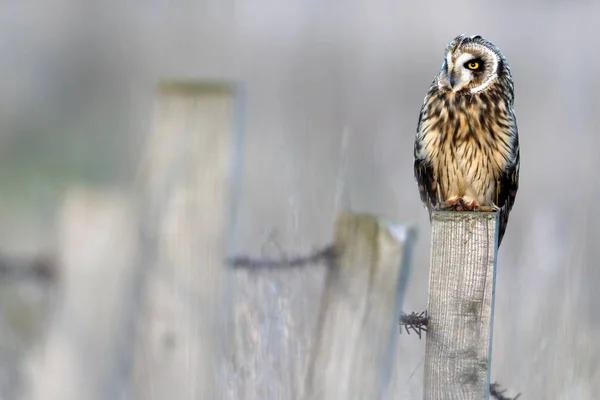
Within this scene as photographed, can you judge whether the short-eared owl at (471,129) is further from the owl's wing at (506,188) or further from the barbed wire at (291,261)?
the barbed wire at (291,261)

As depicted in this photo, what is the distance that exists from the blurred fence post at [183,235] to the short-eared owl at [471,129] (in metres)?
1.80

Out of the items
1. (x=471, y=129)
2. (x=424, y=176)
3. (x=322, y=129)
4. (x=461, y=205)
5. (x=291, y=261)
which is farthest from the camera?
(x=322, y=129)

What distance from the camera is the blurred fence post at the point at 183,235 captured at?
66.7 inches

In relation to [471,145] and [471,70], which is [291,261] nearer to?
[471,145]

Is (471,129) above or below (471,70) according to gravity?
below

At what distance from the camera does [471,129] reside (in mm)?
3443

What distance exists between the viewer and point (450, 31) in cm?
883

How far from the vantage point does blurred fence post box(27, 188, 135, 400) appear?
5.55 feet

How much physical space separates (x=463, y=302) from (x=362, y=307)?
1.35ft

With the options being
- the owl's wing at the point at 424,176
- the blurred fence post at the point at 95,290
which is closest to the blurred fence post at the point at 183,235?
the blurred fence post at the point at 95,290

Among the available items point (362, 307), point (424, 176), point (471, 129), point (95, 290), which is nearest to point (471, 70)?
point (471, 129)

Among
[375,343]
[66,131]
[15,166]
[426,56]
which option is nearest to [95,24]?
[66,131]

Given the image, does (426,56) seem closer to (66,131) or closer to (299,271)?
(66,131)

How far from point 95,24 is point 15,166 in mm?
3452
